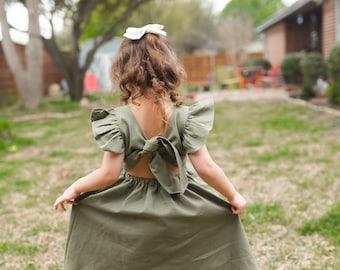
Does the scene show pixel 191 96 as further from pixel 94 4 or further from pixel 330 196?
pixel 330 196

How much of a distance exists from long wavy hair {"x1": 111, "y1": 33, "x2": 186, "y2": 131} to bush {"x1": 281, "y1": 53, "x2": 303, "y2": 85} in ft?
47.9

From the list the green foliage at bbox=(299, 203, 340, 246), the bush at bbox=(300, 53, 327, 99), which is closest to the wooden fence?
the bush at bbox=(300, 53, 327, 99)

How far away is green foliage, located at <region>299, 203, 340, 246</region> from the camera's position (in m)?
3.59

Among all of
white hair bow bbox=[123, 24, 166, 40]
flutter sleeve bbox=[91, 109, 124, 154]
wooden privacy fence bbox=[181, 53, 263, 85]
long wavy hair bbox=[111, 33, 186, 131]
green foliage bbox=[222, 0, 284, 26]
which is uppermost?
green foliage bbox=[222, 0, 284, 26]

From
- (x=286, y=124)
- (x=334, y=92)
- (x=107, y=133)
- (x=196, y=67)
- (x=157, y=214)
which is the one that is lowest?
(x=196, y=67)

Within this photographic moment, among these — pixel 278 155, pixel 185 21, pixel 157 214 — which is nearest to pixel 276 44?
pixel 278 155

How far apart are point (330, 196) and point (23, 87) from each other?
36.0ft

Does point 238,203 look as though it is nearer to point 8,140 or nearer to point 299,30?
point 8,140

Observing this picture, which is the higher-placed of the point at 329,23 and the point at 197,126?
the point at 329,23

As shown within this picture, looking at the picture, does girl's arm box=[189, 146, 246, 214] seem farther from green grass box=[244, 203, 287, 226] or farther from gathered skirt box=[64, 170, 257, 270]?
green grass box=[244, 203, 287, 226]

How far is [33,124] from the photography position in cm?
1144

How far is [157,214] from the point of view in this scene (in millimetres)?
2172

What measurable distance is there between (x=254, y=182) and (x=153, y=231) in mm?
3141

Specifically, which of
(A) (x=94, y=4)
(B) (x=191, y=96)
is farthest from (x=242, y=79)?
(A) (x=94, y=4)
